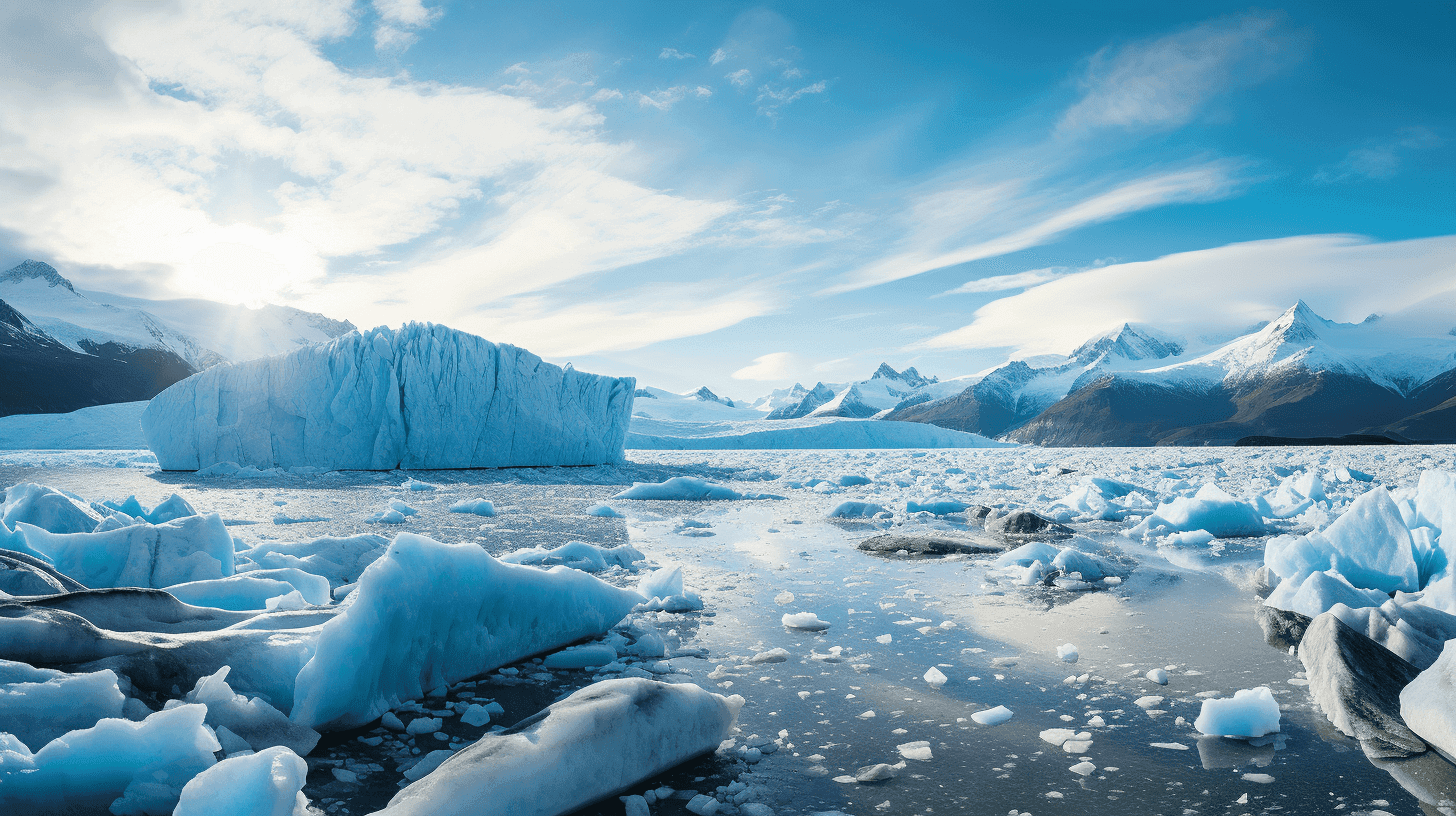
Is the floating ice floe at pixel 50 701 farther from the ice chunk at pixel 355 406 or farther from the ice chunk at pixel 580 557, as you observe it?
the ice chunk at pixel 355 406

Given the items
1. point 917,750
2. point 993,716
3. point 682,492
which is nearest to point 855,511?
point 682,492

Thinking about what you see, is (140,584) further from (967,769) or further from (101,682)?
(967,769)

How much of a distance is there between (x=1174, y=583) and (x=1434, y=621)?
1797mm

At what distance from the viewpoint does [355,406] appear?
57.8 ft

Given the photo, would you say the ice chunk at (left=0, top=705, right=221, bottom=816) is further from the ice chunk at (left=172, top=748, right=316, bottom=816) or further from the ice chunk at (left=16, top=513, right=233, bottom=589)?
the ice chunk at (left=16, top=513, right=233, bottom=589)

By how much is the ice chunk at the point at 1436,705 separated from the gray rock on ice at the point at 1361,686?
35 millimetres

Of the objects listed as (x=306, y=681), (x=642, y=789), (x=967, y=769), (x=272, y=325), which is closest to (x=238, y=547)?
(x=306, y=681)

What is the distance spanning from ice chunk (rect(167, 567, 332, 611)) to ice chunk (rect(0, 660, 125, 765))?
4.46 ft

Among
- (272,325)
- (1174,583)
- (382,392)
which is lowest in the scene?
(1174,583)

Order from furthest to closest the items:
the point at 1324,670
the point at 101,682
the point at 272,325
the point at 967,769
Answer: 1. the point at 272,325
2. the point at 1324,670
3. the point at 967,769
4. the point at 101,682

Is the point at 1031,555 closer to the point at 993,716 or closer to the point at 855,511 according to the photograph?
the point at 993,716

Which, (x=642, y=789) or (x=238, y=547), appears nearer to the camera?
(x=642, y=789)

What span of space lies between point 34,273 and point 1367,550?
7171 inches

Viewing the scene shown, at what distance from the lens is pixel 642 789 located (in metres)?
1.89
